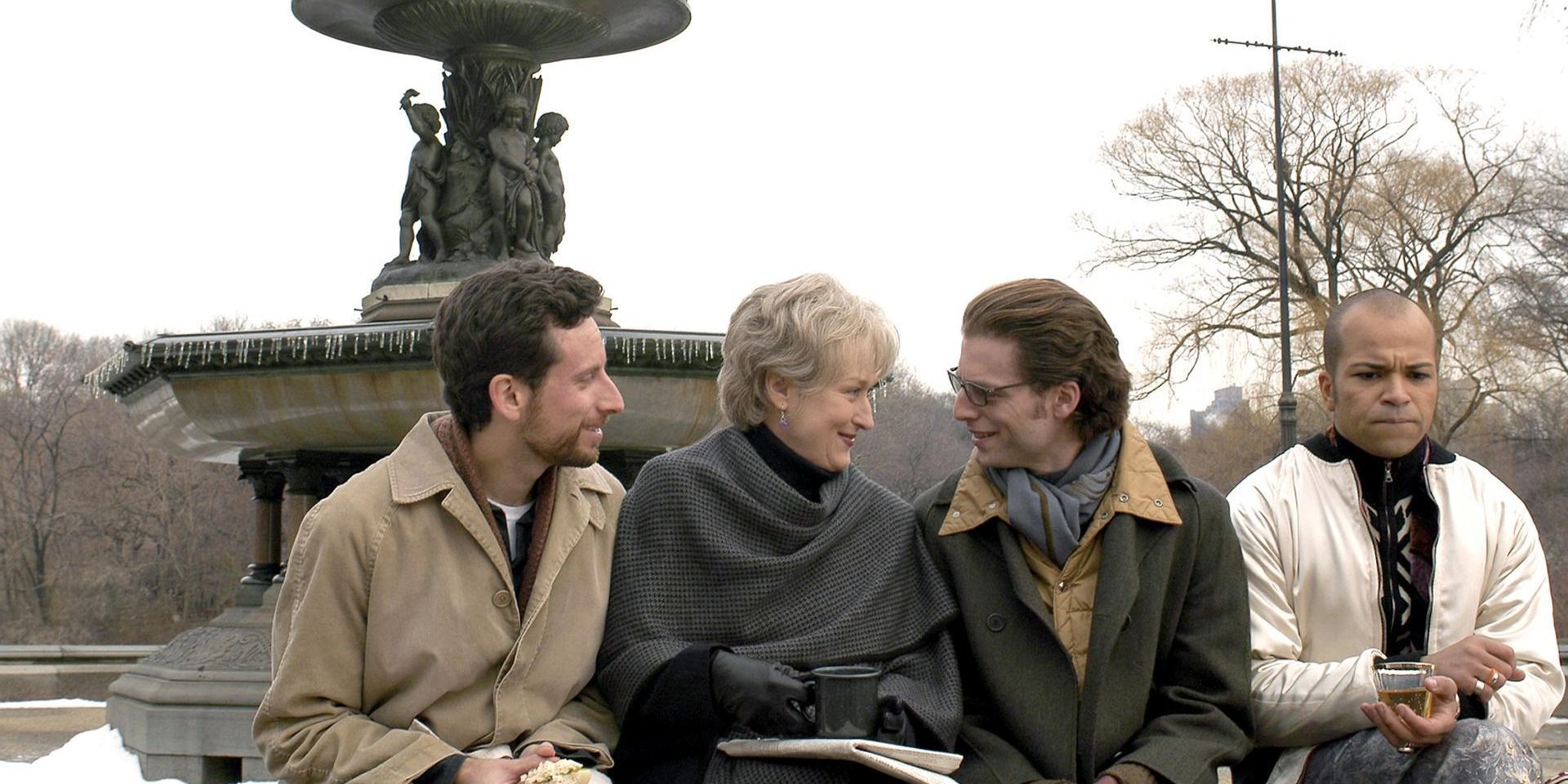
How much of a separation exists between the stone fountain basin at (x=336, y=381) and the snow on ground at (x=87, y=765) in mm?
1621

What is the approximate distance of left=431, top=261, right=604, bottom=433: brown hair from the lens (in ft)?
13.2

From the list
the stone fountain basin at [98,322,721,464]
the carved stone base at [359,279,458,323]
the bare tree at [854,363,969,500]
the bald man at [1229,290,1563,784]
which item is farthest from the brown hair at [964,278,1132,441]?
the bare tree at [854,363,969,500]

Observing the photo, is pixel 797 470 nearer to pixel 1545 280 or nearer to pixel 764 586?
pixel 764 586

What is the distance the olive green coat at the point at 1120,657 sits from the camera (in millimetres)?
4043

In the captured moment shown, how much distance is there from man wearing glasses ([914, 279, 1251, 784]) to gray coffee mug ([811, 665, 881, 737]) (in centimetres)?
34

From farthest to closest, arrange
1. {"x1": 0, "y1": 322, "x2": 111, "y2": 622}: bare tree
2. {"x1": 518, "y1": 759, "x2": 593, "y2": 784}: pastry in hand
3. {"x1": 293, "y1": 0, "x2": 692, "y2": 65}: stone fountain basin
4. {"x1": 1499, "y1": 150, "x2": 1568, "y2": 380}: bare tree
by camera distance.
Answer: {"x1": 0, "y1": 322, "x2": 111, "y2": 622}: bare tree < {"x1": 1499, "y1": 150, "x2": 1568, "y2": 380}: bare tree < {"x1": 293, "y1": 0, "x2": 692, "y2": 65}: stone fountain basin < {"x1": 518, "y1": 759, "x2": 593, "y2": 784}: pastry in hand

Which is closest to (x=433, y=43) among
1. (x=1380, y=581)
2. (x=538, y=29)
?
(x=538, y=29)

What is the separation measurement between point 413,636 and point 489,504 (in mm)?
363

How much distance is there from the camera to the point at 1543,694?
13.9 feet

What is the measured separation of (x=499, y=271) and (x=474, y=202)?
6.52m

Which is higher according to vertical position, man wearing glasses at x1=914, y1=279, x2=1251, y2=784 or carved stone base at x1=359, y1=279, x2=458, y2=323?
carved stone base at x1=359, y1=279, x2=458, y2=323

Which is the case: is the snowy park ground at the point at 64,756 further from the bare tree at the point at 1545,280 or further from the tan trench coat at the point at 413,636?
the bare tree at the point at 1545,280

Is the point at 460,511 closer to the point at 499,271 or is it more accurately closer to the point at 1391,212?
the point at 499,271

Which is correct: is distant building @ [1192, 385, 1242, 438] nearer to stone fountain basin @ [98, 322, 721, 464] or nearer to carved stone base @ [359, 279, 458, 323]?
carved stone base @ [359, 279, 458, 323]
